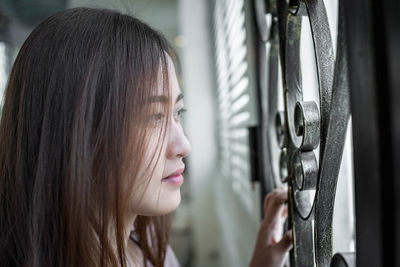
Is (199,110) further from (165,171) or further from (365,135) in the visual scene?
(365,135)

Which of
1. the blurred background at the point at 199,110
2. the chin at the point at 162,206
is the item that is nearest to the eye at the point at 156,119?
the chin at the point at 162,206

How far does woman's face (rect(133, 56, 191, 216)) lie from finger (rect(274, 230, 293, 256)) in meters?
0.17

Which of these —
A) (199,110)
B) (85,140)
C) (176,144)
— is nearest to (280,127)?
(176,144)

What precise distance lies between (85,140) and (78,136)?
11 millimetres

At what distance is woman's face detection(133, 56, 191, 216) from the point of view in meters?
0.53

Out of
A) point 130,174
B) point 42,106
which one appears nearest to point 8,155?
point 42,106

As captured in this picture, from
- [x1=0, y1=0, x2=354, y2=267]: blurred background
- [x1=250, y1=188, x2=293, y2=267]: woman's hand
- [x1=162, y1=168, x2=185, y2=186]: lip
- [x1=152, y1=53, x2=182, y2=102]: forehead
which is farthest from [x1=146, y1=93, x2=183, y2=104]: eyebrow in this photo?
[x1=0, y1=0, x2=354, y2=267]: blurred background

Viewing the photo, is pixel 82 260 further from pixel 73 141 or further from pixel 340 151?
pixel 340 151

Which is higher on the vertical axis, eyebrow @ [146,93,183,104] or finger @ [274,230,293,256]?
eyebrow @ [146,93,183,104]

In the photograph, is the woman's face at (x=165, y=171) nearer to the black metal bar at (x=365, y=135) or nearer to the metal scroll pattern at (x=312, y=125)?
the metal scroll pattern at (x=312, y=125)

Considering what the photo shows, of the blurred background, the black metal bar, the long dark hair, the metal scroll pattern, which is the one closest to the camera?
the black metal bar

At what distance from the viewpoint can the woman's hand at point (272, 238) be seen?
570mm

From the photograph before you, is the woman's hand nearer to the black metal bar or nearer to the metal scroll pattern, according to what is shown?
the metal scroll pattern

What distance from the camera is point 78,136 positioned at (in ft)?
1.63
